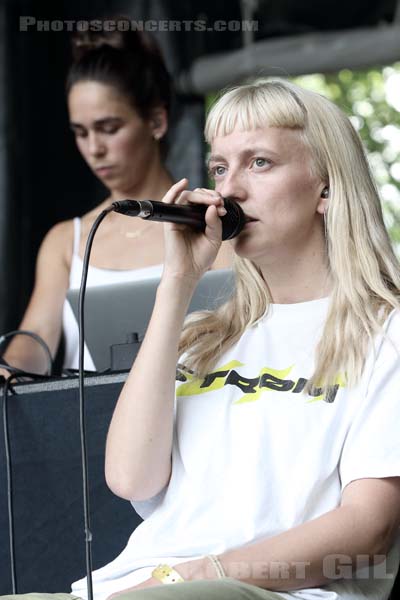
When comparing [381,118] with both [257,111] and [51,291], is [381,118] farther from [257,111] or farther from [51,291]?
[257,111]

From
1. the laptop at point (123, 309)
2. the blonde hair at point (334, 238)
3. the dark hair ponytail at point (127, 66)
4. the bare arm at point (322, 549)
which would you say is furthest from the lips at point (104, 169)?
the bare arm at point (322, 549)

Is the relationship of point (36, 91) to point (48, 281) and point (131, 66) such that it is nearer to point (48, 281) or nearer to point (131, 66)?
point (131, 66)

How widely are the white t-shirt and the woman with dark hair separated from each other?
139 centimetres

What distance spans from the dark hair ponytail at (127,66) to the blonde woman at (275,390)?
1.48m

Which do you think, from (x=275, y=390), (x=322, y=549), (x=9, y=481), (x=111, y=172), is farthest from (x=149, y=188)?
(x=322, y=549)

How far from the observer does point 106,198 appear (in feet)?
12.5

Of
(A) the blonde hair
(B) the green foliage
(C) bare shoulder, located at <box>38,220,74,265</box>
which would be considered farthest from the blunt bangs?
(B) the green foliage

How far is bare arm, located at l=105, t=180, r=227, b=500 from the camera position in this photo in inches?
70.8

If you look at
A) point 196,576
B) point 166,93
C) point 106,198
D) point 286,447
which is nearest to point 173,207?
point 286,447

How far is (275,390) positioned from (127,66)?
189 cm

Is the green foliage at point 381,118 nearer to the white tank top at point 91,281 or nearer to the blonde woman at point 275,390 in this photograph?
the white tank top at point 91,281

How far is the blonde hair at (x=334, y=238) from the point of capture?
179cm

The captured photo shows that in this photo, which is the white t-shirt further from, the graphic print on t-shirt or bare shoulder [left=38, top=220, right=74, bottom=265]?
bare shoulder [left=38, top=220, right=74, bottom=265]

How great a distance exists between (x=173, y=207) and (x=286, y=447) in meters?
0.43
